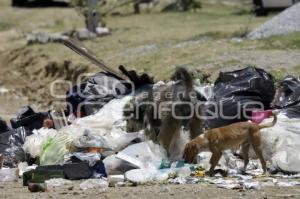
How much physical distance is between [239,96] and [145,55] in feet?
23.3

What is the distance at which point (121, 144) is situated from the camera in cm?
1009

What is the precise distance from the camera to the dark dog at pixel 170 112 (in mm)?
10000

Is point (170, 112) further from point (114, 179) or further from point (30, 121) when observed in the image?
point (30, 121)

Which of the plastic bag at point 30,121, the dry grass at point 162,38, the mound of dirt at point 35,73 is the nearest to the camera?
the plastic bag at point 30,121

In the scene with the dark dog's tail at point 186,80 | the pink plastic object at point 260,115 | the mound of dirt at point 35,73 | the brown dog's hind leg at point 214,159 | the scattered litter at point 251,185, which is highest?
the dark dog's tail at point 186,80

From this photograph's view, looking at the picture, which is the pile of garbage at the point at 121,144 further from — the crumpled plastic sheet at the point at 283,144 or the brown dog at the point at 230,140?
the brown dog at the point at 230,140

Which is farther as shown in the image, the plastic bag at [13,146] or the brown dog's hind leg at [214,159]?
the plastic bag at [13,146]

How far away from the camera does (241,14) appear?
29.3m

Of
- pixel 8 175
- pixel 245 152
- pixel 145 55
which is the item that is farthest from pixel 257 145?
pixel 145 55

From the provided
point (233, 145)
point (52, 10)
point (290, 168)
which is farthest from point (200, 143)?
point (52, 10)

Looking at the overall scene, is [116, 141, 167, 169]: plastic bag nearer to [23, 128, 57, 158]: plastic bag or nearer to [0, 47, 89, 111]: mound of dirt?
[23, 128, 57, 158]: plastic bag

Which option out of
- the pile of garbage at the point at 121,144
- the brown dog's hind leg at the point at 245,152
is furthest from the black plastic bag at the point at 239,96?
the brown dog's hind leg at the point at 245,152

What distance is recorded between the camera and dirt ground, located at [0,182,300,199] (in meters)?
7.82

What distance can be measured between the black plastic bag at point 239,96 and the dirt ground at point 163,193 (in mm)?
2522
